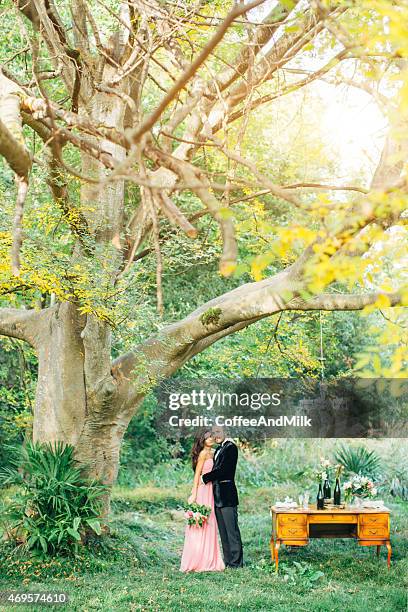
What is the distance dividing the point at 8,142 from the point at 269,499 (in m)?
11.3

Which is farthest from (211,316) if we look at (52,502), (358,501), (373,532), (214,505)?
(373,532)

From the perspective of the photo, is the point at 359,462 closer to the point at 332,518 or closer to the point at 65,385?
the point at 332,518

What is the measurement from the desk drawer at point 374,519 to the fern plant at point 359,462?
4.58 m

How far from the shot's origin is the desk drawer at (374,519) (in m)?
8.95

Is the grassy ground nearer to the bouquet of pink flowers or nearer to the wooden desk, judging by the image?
the wooden desk

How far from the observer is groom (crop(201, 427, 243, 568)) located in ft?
29.6

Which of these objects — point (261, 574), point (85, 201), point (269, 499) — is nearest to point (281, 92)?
point (85, 201)

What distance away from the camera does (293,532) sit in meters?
8.80

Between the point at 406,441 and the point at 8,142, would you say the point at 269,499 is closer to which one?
the point at 406,441

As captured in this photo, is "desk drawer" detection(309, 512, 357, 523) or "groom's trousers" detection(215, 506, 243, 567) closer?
"desk drawer" detection(309, 512, 357, 523)

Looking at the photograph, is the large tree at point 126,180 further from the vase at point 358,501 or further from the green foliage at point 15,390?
the green foliage at point 15,390

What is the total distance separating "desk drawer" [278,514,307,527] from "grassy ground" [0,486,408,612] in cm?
49

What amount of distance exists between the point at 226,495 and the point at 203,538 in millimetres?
540

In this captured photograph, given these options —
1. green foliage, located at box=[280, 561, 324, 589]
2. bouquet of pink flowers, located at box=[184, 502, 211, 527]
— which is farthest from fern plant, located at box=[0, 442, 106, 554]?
green foliage, located at box=[280, 561, 324, 589]
